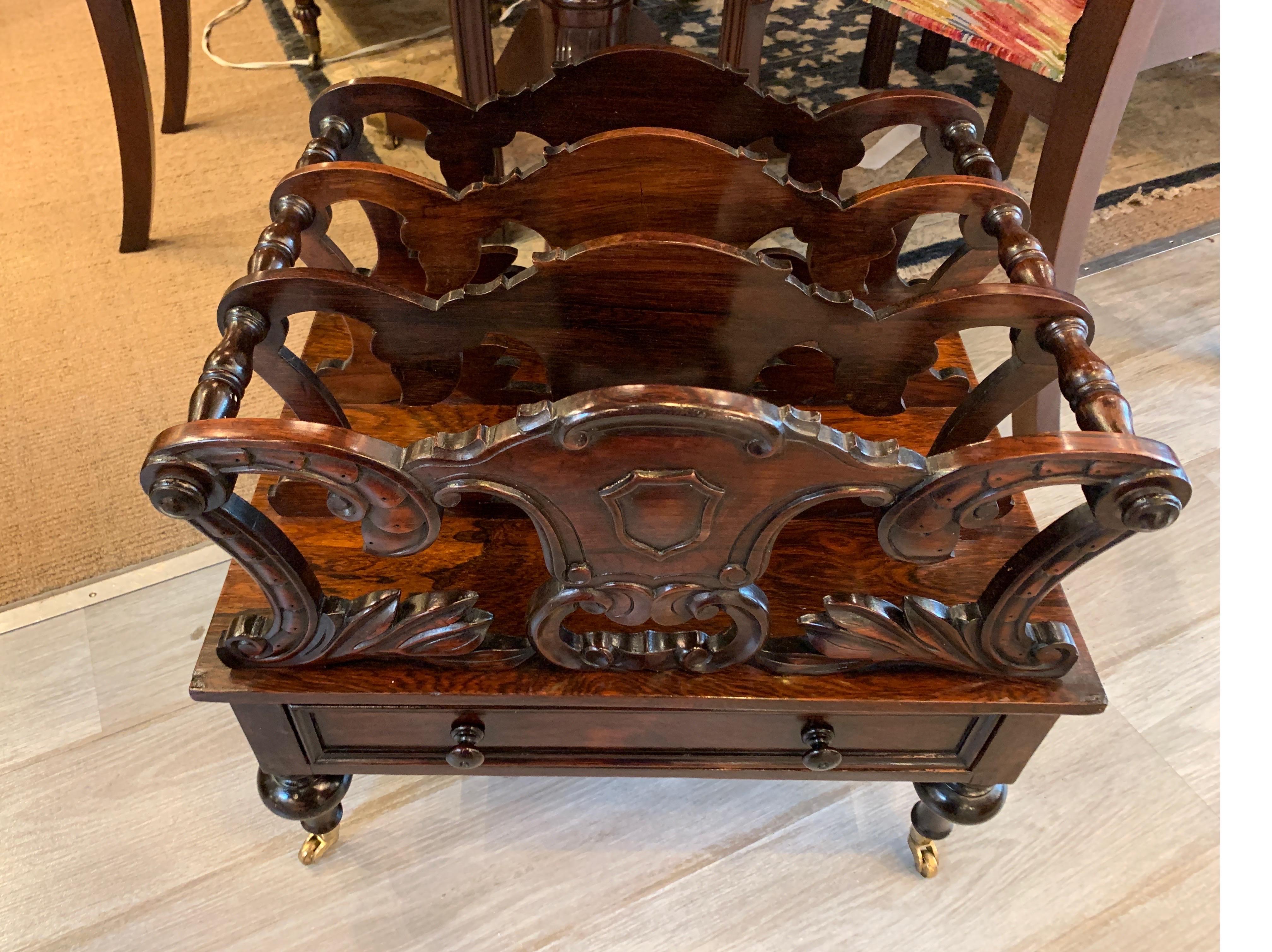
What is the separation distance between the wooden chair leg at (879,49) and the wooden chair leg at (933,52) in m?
0.06

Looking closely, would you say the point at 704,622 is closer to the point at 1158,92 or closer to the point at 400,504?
the point at 400,504

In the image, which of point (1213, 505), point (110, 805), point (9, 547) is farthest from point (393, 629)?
point (1213, 505)

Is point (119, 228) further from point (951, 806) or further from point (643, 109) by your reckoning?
point (951, 806)

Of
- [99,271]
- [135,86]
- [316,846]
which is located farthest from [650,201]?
[99,271]

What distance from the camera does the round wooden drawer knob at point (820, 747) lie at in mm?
673

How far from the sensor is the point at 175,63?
157cm

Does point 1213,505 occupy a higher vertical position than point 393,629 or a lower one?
lower

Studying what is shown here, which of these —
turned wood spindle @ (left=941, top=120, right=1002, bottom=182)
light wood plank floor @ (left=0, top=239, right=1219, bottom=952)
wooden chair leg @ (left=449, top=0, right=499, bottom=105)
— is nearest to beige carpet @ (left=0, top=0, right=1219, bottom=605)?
light wood plank floor @ (left=0, top=239, right=1219, bottom=952)

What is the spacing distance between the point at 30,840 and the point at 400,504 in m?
0.67

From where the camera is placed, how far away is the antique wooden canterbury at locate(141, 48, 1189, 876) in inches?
19.4

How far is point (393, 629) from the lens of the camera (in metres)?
0.59

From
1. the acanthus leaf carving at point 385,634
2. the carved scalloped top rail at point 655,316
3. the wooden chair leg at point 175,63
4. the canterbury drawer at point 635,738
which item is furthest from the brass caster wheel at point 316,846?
the wooden chair leg at point 175,63

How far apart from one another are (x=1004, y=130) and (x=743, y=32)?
37 cm

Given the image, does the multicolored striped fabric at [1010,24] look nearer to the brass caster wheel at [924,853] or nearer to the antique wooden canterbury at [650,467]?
the antique wooden canterbury at [650,467]
